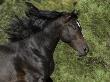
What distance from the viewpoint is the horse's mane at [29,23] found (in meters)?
10.1

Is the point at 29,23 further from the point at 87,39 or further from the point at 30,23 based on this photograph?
the point at 87,39

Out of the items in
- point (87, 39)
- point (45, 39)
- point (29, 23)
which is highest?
point (29, 23)

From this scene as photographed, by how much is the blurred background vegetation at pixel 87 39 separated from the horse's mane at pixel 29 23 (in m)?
1.75

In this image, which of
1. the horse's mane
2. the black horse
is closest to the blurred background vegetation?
the horse's mane

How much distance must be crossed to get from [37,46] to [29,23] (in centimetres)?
61

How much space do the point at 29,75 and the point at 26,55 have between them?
0.49m

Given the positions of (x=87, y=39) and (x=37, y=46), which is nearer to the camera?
(x=37, y=46)

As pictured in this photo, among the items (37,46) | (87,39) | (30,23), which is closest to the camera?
(37,46)

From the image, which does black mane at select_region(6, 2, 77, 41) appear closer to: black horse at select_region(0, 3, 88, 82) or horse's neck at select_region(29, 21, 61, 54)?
black horse at select_region(0, 3, 88, 82)

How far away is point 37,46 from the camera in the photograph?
10031 millimetres

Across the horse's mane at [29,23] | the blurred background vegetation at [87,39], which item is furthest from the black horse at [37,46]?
the blurred background vegetation at [87,39]

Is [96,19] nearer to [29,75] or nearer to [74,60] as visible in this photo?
[74,60]

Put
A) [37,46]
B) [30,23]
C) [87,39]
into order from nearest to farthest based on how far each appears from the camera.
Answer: [37,46], [30,23], [87,39]

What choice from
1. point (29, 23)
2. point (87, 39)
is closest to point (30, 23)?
point (29, 23)
